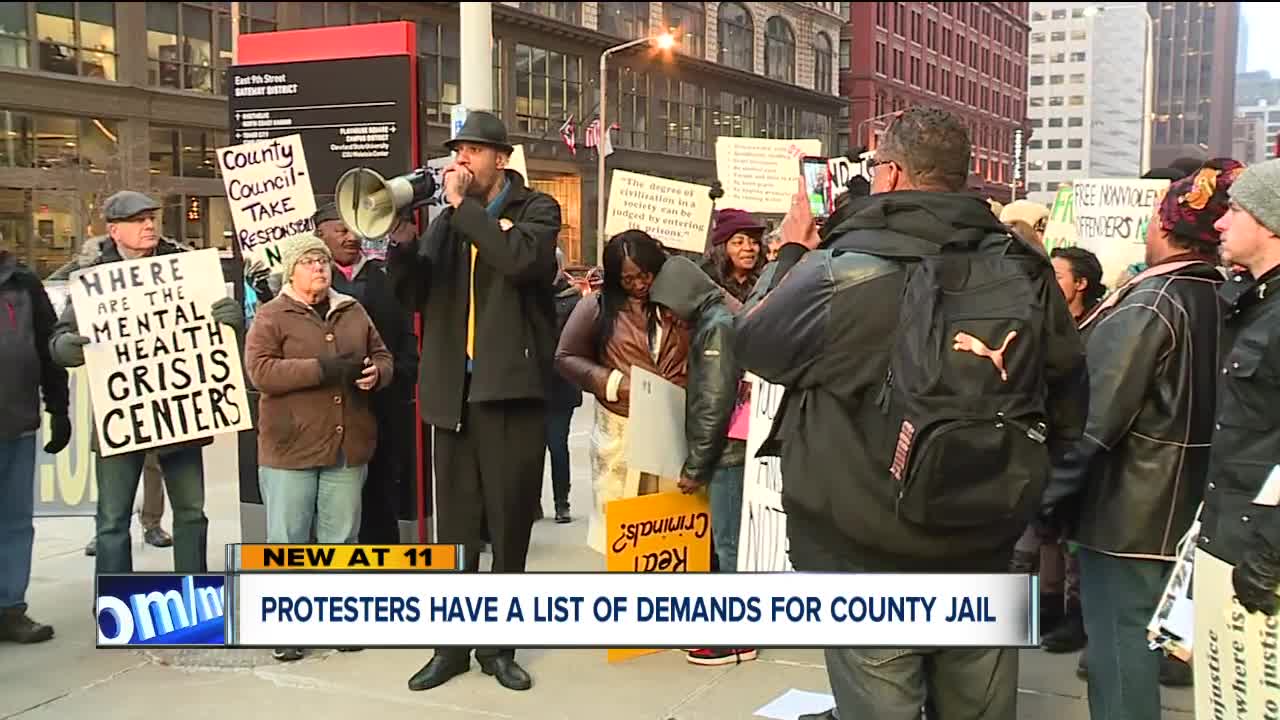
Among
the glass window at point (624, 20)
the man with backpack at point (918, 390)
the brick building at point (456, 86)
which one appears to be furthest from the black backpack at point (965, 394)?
the glass window at point (624, 20)

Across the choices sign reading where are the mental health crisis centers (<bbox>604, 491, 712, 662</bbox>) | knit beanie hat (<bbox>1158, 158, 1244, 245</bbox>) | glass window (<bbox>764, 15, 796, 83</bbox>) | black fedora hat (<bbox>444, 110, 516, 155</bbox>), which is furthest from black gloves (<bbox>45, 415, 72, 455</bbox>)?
glass window (<bbox>764, 15, 796, 83</bbox>)

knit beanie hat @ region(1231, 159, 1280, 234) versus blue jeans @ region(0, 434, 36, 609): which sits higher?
knit beanie hat @ region(1231, 159, 1280, 234)

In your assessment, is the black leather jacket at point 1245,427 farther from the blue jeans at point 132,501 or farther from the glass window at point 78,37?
the glass window at point 78,37

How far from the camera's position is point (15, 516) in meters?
5.28

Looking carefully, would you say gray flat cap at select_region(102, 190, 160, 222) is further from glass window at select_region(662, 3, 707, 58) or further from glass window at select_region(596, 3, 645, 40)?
glass window at select_region(662, 3, 707, 58)

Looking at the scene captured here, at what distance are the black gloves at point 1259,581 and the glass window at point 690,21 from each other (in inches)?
1535

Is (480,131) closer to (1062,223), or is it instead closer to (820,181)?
(1062,223)

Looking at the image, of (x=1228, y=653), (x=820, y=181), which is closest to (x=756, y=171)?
(x=820, y=181)

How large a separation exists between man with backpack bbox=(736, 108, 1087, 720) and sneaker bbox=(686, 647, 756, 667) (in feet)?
7.34

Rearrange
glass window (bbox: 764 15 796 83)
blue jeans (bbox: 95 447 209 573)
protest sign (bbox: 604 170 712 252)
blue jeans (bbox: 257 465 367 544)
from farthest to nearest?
glass window (bbox: 764 15 796 83), protest sign (bbox: 604 170 712 252), blue jeans (bbox: 95 447 209 573), blue jeans (bbox: 257 465 367 544)

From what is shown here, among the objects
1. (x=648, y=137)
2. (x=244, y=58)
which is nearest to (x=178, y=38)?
(x=648, y=137)

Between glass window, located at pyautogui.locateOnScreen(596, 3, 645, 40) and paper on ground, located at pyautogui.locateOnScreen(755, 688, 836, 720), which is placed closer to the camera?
paper on ground, located at pyautogui.locateOnScreen(755, 688, 836, 720)

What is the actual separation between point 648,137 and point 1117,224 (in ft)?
47.9

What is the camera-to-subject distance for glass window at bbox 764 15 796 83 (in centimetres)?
2168
